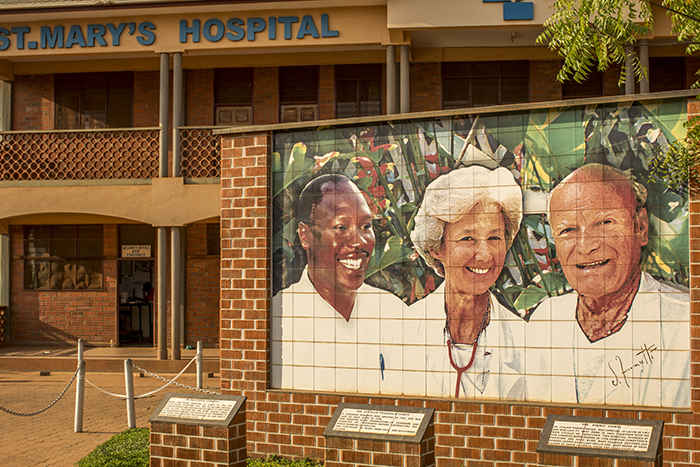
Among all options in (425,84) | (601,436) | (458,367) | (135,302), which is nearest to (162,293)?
(135,302)

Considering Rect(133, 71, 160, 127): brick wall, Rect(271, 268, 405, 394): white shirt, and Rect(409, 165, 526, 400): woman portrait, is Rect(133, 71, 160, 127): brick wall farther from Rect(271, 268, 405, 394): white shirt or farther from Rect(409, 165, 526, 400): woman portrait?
Rect(409, 165, 526, 400): woman portrait

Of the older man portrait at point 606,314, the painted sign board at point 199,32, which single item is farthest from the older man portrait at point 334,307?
the painted sign board at point 199,32

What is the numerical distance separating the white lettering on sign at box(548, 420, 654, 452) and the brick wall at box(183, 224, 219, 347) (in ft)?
46.4

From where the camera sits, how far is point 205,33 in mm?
16656

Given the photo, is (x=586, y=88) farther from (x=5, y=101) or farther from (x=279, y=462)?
(x=5, y=101)

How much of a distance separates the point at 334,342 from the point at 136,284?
12.7m

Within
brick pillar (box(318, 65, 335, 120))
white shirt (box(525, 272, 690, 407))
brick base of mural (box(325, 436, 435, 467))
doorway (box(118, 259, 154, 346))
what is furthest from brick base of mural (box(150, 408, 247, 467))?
doorway (box(118, 259, 154, 346))

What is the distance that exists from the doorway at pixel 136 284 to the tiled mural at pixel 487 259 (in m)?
11.9

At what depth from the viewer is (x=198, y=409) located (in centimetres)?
754

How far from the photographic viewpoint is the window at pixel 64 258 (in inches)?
787

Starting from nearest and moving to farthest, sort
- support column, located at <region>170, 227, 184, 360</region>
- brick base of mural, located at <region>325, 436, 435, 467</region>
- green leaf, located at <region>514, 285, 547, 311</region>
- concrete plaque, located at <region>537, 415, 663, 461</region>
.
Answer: concrete plaque, located at <region>537, 415, 663, 461</region>, brick base of mural, located at <region>325, 436, 435, 467</region>, green leaf, located at <region>514, 285, 547, 311</region>, support column, located at <region>170, 227, 184, 360</region>

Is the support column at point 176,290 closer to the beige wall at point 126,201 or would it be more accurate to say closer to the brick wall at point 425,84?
the beige wall at point 126,201

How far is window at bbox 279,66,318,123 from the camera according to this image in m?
19.1

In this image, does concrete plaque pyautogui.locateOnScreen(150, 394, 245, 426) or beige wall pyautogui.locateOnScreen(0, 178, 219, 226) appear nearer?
concrete plaque pyautogui.locateOnScreen(150, 394, 245, 426)
